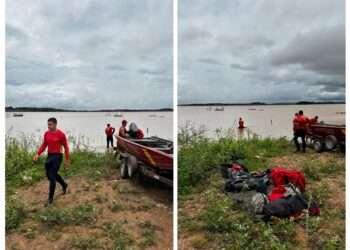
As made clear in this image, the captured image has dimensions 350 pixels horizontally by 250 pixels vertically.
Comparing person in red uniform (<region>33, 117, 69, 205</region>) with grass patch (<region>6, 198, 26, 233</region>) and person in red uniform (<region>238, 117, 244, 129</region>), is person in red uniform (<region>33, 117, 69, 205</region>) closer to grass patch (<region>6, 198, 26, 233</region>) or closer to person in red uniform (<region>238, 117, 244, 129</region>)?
grass patch (<region>6, 198, 26, 233</region>)

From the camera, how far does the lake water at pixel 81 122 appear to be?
94.8 inches

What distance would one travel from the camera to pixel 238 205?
2354 millimetres

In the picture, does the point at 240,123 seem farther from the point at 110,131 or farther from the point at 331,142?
the point at 110,131

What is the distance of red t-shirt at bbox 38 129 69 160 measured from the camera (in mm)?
2410

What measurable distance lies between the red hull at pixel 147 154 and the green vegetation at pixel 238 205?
114 mm

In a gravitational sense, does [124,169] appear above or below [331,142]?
below

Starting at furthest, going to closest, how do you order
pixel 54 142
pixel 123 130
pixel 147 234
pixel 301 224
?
pixel 123 130 < pixel 54 142 < pixel 147 234 < pixel 301 224

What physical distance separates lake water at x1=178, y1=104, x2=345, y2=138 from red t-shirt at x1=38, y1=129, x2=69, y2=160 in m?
0.77

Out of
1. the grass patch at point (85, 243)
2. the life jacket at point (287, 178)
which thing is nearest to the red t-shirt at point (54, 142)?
the grass patch at point (85, 243)

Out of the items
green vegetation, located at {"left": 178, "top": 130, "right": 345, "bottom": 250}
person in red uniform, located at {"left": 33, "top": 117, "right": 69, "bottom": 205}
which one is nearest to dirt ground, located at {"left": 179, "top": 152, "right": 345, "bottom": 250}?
green vegetation, located at {"left": 178, "top": 130, "right": 345, "bottom": 250}

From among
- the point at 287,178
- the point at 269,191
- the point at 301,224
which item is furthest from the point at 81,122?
the point at 301,224

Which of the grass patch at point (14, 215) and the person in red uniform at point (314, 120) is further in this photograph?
the person in red uniform at point (314, 120)

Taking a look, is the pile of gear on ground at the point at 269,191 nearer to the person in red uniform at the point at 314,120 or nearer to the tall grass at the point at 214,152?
the tall grass at the point at 214,152

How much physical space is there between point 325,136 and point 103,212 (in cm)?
156
